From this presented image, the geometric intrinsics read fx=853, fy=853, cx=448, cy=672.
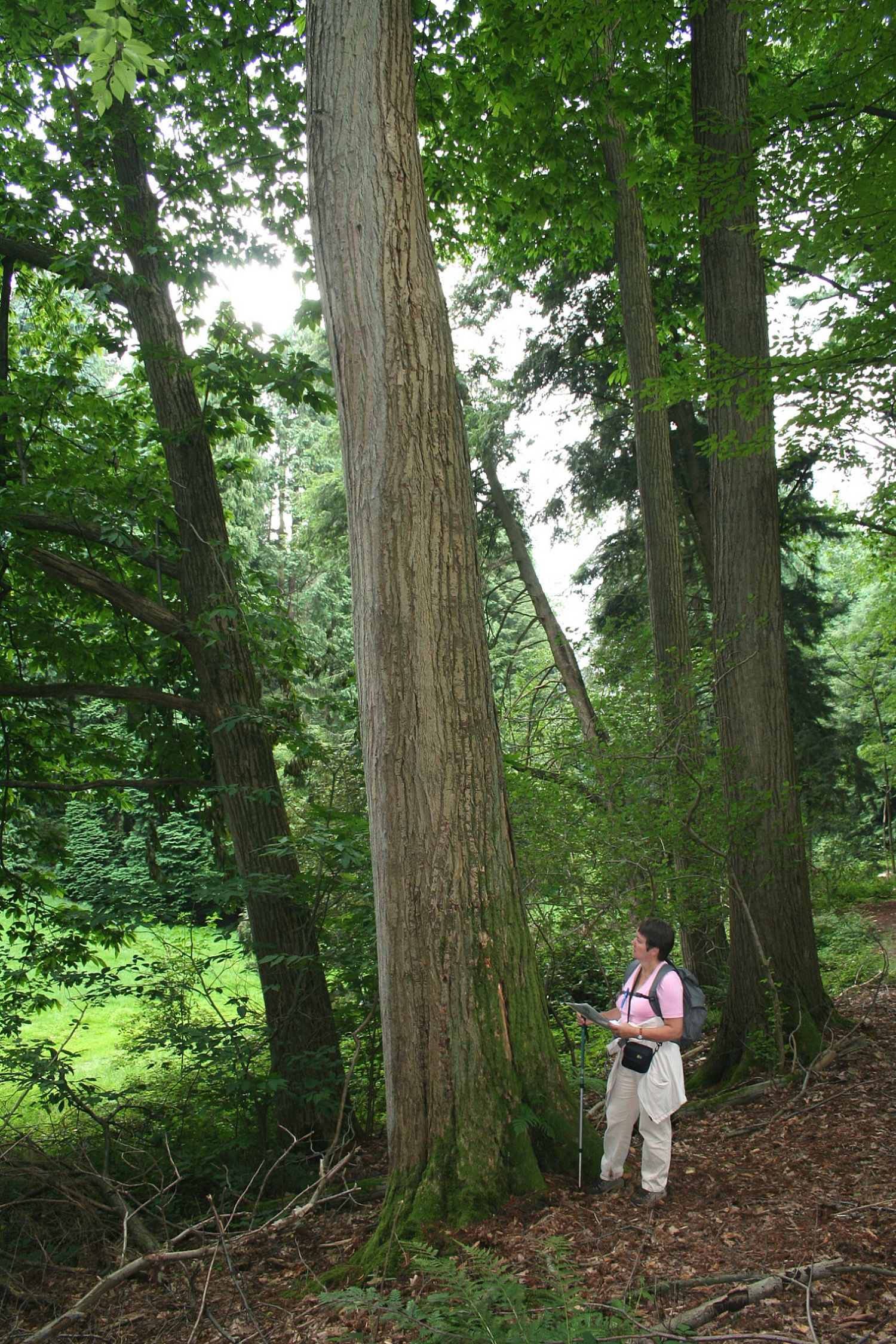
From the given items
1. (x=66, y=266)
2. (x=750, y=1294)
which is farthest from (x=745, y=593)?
(x=66, y=266)

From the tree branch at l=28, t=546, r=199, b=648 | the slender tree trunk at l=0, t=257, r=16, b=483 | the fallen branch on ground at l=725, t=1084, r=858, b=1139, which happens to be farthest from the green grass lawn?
the slender tree trunk at l=0, t=257, r=16, b=483

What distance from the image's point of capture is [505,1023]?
3713 millimetres

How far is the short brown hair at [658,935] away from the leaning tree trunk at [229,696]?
91.7 inches

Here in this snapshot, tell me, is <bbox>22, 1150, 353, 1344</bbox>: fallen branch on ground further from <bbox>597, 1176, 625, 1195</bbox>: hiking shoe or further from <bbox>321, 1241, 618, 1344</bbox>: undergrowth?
<bbox>597, 1176, 625, 1195</bbox>: hiking shoe

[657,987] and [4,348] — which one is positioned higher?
[4,348]

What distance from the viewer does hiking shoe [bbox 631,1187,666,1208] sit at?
12.4ft

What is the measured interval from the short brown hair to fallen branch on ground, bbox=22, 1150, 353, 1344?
1.71 metres

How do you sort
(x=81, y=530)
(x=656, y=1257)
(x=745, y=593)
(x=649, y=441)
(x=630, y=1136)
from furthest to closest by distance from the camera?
(x=649, y=441) < (x=81, y=530) < (x=745, y=593) < (x=630, y=1136) < (x=656, y=1257)

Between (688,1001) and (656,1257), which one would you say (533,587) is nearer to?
(688,1001)

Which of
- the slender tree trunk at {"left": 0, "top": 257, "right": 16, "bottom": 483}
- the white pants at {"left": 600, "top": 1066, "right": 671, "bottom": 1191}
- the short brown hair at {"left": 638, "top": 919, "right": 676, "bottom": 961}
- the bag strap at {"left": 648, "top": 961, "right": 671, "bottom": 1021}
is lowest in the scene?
the white pants at {"left": 600, "top": 1066, "right": 671, "bottom": 1191}

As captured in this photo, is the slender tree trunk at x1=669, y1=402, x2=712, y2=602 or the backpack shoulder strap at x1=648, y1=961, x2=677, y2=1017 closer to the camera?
the backpack shoulder strap at x1=648, y1=961, x2=677, y2=1017

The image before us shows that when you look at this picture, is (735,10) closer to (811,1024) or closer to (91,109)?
(91,109)

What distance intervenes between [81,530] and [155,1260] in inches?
204

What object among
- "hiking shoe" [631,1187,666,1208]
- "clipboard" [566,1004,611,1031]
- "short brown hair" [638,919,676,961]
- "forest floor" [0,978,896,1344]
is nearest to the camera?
"forest floor" [0,978,896,1344]
